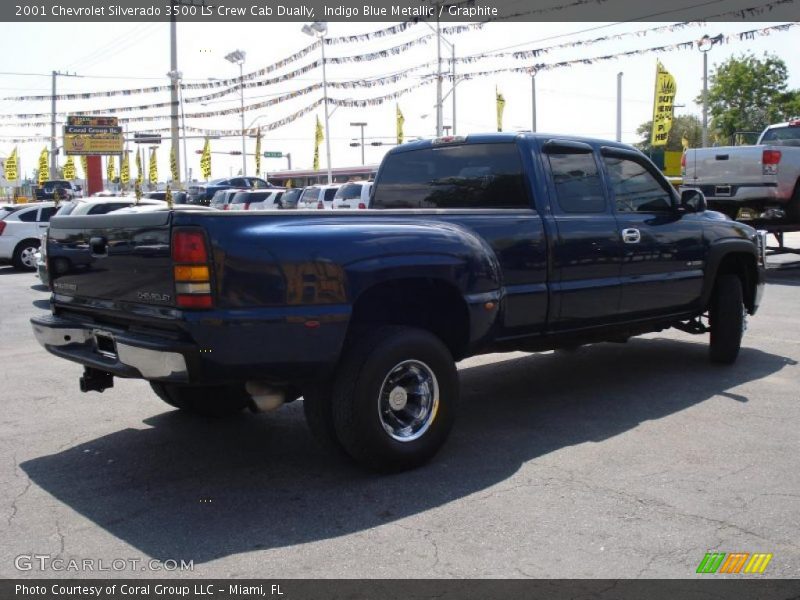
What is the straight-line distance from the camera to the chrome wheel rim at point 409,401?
4.52m

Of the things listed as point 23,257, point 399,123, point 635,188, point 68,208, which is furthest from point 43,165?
point 635,188

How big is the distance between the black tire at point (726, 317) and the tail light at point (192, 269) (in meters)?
4.92

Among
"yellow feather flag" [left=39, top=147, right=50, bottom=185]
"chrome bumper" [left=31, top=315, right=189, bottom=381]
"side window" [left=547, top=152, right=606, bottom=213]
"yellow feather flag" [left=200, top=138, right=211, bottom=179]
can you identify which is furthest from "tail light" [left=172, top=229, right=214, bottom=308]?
"yellow feather flag" [left=39, top=147, right=50, bottom=185]

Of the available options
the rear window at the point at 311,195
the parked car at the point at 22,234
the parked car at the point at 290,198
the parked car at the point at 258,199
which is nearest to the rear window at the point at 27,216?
the parked car at the point at 22,234

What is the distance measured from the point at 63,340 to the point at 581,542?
307cm

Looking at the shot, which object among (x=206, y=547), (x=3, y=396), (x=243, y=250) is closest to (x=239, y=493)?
(x=206, y=547)

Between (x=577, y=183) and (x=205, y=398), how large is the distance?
119 inches

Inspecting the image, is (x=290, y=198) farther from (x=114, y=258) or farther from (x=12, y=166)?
(x=12, y=166)

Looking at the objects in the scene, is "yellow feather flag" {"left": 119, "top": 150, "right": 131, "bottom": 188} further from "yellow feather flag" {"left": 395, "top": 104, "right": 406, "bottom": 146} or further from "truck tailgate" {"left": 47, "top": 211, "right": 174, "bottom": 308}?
"truck tailgate" {"left": 47, "top": 211, "right": 174, "bottom": 308}

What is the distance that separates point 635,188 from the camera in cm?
646

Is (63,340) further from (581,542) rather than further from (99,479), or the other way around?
Answer: (581,542)

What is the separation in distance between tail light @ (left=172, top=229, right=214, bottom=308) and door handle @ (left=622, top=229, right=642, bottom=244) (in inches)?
132

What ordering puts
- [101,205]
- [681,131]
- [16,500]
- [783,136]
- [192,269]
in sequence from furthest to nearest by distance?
[681,131] < [783,136] < [101,205] < [16,500] < [192,269]

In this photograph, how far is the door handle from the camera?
606 cm
